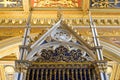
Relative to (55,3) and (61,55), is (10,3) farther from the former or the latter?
(61,55)

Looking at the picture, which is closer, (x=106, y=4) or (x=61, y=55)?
(x=61, y=55)

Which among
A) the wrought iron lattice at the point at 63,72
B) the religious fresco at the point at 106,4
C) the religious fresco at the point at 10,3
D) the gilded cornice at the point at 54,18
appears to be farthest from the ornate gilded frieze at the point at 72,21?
the wrought iron lattice at the point at 63,72

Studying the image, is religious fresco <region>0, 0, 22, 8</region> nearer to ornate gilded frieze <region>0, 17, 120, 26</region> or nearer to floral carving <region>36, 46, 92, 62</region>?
ornate gilded frieze <region>0, 17, 120, 26</region>

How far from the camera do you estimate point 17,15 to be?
9.23 m

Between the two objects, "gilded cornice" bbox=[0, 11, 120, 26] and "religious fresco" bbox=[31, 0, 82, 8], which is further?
"religious fresco" bbox=[31, 0, 82, 8]

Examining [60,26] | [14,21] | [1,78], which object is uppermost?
[60,26]

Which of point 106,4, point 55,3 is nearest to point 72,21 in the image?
point 55,3

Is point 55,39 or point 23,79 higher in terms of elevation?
point 55,39

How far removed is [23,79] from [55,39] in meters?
1.16

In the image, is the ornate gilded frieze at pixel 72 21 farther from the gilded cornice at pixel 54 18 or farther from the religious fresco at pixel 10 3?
the religious fresco at pixel 10 3

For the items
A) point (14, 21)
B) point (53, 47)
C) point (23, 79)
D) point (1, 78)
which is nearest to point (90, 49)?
point (53, 47)

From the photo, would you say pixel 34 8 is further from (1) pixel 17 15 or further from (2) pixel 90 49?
(2) pixel 90 49

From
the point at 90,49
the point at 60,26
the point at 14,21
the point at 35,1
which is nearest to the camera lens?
the point at 90,49

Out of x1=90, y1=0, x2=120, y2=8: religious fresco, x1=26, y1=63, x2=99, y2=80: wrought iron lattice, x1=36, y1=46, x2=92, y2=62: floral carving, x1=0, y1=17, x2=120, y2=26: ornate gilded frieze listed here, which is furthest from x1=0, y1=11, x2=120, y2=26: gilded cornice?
x1=26, y1=63, x2=99, y2=80: wrought iron lattice
